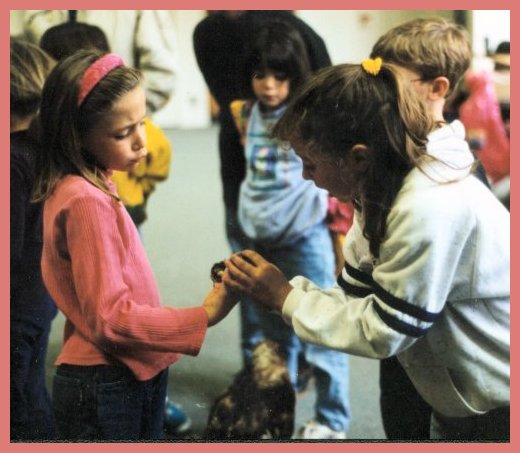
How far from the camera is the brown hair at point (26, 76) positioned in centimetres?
161

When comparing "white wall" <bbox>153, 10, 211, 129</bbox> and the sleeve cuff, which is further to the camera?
"white wall" <bbox>153, 10, 211, 129</bbox>

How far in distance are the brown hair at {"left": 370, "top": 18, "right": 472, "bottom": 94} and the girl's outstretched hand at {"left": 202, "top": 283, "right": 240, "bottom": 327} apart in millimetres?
548

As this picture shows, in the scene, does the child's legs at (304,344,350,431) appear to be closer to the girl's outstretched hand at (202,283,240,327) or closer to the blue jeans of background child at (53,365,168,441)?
the girl's outstretched hand at (202,283,240,327)

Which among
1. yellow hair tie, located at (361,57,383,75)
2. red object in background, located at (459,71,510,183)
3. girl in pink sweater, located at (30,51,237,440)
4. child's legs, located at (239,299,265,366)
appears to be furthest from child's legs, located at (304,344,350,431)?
yellow hair tie, located at (361,57,383,75)

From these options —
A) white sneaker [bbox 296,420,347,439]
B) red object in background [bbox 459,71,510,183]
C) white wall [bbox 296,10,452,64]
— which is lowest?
white sneaker [bbox 296,420,347,439]

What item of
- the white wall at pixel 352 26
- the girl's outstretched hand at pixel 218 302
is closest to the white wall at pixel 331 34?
the white wall at pixel 352 26

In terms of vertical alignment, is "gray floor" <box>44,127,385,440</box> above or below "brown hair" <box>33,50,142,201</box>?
below

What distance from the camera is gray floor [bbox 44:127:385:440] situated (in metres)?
1.62

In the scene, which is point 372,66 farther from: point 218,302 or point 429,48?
point 218,302

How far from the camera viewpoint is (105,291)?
148 centimetres

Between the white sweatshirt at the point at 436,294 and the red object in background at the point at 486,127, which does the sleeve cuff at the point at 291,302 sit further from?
the red object in background at the point at 486,127

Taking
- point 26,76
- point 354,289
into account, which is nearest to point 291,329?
point 354,289

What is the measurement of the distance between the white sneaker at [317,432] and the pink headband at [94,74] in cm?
80

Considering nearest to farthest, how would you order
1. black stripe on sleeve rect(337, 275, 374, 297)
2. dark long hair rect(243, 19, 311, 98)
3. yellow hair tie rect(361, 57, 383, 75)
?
yellow hair tie rect(361, 57, 383, 75)
black stripe on sleeve rect(337, 275, 374, 297)
dark long hair rect(243, 19, 311, 98)
